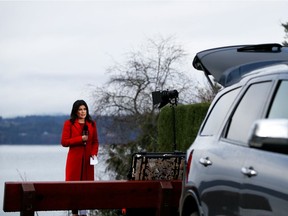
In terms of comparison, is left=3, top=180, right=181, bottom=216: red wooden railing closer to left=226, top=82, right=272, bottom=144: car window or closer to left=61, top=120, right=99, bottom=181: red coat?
left=61, top=120, right=99, bottom=181: red coat

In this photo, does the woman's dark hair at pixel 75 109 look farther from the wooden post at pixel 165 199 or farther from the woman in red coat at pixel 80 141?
the wooden post at pixel 165 199

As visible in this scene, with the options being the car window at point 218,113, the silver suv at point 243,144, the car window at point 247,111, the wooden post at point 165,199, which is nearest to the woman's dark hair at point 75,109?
the wooden post at point 165,199

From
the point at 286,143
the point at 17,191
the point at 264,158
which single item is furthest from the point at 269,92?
the point at 17,191

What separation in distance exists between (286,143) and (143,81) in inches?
1561

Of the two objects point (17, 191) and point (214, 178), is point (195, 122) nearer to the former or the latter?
point (17, 191)

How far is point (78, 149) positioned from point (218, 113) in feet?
21.1

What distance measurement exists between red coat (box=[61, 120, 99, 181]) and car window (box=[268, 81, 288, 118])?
24.4 feet

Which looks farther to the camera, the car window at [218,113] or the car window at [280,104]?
the car window at [218,113]

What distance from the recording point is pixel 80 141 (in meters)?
12.9

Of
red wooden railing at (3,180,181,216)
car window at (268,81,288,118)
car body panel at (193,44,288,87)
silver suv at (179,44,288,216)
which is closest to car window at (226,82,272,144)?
silver suv at (179,44,288,216)

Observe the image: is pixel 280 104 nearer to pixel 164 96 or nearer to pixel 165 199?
pixel 165 199

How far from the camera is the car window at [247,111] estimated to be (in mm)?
5834

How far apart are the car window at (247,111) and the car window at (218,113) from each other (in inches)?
9.4

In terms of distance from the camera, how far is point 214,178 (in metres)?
6.26
